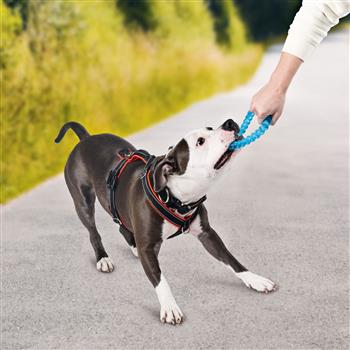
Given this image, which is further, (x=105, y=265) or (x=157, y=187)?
(x=105, y=265)

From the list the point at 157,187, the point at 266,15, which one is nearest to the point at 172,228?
the point at 157,187

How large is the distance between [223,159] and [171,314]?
3.14 ft

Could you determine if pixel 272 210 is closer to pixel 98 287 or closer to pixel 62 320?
pixel 98 287

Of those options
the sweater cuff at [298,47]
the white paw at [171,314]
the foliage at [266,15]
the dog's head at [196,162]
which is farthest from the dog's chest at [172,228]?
the foliage at [266,15]

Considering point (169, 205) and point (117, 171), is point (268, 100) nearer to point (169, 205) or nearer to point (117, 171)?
point (169, 205)

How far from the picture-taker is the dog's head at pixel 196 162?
116 inches

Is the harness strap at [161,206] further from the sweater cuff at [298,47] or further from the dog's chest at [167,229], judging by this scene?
the sweater cuff at [298,47]

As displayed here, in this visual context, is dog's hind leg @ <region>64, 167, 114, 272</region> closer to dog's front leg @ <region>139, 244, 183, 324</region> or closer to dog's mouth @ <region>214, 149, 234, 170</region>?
dog's front leg @ <region>139, 244, 183, 324</region>

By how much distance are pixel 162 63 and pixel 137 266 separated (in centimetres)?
753

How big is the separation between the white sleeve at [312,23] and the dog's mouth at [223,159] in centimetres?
59

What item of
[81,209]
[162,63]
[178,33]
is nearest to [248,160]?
[81,209]

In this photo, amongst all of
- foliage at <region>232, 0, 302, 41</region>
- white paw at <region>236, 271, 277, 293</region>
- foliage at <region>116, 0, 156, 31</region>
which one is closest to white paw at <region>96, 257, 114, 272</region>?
white paw at <region>236, 271, 277, 293</region>

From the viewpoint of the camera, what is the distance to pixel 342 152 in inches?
275

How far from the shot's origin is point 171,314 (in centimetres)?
325
